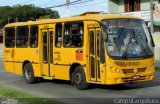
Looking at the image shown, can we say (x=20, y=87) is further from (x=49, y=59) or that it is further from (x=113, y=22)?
(x=113, y=22)

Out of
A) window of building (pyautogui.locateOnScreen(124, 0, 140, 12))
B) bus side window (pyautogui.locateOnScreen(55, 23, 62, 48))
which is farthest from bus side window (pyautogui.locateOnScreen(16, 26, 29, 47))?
window of building (pyautogui.locateOnScreen(124, 0, 140, 12))

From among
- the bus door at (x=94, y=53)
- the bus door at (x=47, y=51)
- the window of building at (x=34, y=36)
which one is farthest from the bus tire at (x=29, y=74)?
the bus door at (x=94, y=53)

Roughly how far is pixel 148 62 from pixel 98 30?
2.10m

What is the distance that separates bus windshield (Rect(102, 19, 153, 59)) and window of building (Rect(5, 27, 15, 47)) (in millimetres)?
7403

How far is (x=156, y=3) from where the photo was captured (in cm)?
5128

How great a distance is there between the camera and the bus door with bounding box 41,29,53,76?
19.9m

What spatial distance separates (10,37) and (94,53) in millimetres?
7424

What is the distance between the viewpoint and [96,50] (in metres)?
17.0

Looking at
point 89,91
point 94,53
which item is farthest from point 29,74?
point 94,53

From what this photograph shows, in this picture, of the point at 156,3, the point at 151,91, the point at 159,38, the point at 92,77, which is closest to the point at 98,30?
the point at 92,77

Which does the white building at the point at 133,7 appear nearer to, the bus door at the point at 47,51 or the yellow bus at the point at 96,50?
the bus door at the point at 47,51

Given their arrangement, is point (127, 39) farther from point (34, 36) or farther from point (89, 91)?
point (34, 36)

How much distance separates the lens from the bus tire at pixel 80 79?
1758cm

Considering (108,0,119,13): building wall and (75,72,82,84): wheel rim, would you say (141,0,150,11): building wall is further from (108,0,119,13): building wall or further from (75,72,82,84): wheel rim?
(75,72,82,84): wheel rim
